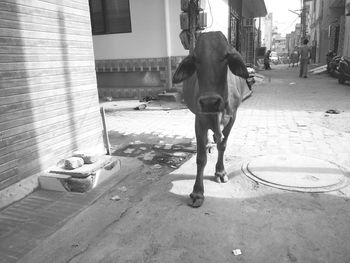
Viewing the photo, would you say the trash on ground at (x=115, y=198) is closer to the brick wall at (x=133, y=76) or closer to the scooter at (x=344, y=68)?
the brick wall at (x=133, y=76)

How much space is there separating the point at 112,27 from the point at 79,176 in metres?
8.68

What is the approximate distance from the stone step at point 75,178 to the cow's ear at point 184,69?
1.83 meters

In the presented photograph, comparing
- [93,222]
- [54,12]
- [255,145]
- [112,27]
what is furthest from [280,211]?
[112,27]

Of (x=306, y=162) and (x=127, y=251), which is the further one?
(x=306, y=162)

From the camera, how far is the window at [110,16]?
36.1ft

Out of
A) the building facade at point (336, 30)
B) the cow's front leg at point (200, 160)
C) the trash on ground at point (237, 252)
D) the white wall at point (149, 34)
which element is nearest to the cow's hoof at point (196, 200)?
the cow's front leg at point (200, 160)

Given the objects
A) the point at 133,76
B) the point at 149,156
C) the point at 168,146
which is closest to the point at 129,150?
the point at 149,156

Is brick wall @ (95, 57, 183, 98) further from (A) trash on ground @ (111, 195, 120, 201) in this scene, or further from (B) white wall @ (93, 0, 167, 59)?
(A) trash on ground @ (111, 195, 120, 201)

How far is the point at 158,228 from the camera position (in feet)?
10.1

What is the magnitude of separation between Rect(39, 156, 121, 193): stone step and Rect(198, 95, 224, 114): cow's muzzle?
1932 millimetres

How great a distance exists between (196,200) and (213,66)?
1587 millimetres

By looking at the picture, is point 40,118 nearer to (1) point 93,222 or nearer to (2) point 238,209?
(1) point 93,222

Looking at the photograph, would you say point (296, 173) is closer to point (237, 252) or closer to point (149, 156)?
point (237, 252)

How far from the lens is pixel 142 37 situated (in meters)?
10.8
